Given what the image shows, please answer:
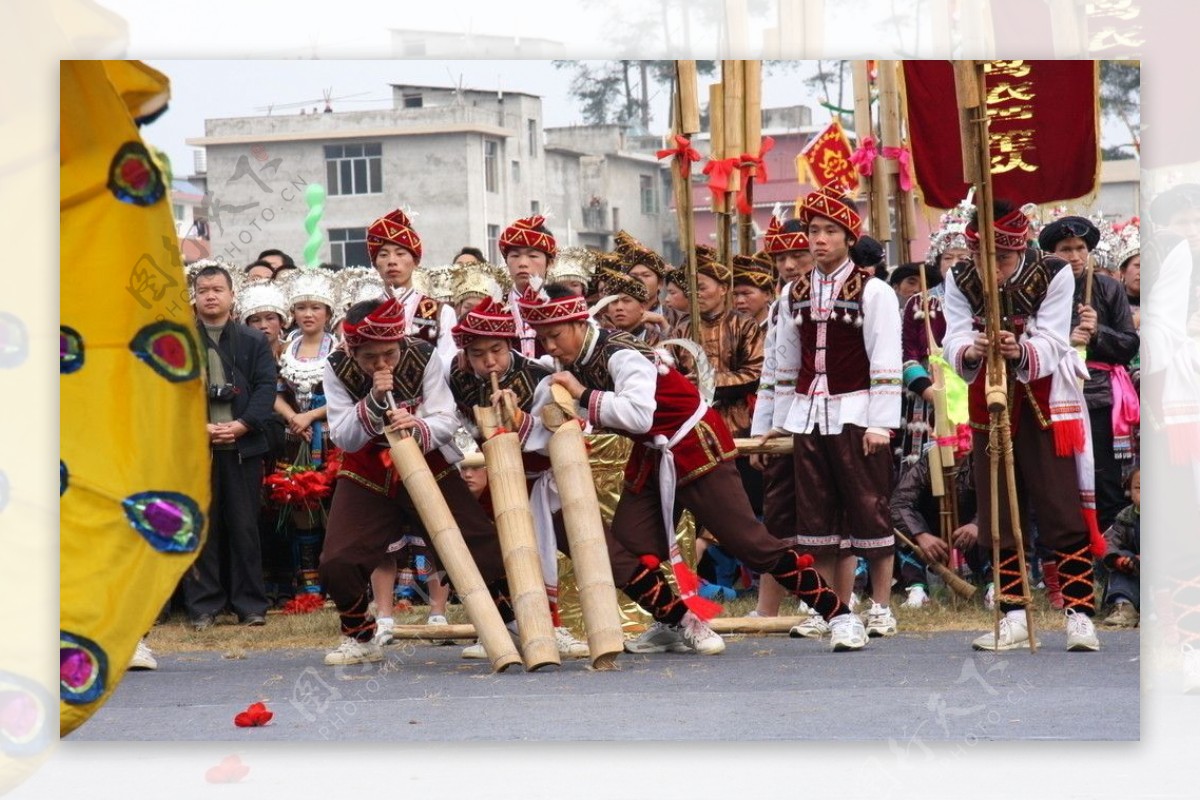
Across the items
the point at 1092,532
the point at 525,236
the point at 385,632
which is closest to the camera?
the point at 1092,532

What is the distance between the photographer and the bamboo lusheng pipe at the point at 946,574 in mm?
8438

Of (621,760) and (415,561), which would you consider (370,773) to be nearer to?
(621,760)

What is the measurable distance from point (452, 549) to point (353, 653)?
762 mm

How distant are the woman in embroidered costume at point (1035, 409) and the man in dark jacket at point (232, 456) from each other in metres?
2.93

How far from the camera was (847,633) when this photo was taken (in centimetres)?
723

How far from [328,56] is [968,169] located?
195 centimetres

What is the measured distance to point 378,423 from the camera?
6961 millimetres

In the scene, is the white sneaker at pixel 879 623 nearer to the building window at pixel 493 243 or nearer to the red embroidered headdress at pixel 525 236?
the red embroidered headdress at pixel 525 236

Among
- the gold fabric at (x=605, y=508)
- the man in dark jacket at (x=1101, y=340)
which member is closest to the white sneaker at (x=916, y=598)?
the man in dark jacket at (x=1101, y=340)

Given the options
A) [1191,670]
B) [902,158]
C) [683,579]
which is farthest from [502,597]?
[902,158]

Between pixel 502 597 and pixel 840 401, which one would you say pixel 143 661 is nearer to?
pixel 502 597

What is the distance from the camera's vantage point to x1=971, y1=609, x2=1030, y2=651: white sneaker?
6992mm

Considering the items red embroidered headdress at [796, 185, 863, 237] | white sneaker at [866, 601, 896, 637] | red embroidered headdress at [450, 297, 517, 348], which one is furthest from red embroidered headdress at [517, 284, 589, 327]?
white sneaker at [866, 601, 896, 637]

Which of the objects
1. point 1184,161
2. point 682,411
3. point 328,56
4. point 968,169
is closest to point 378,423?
point 682,411
